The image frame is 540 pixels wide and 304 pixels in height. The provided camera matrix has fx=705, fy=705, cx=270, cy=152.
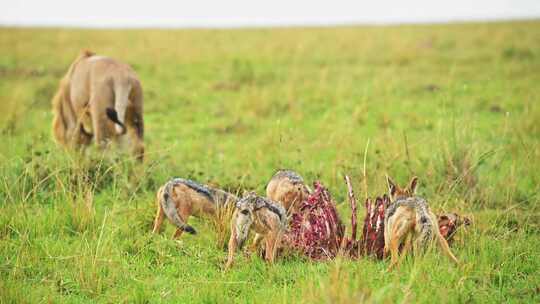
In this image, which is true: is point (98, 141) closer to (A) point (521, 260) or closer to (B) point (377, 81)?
(A) point (521, 260)

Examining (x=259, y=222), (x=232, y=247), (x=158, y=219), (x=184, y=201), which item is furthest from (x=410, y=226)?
(x=158, y=219)

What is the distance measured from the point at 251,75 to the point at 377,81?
A: 9.28ft

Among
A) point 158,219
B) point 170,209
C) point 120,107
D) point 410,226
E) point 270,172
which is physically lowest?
point 270,172

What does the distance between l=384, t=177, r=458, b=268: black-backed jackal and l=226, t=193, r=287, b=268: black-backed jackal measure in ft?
2.47

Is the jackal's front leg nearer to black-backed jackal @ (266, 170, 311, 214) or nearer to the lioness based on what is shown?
black-backed jackal @ (266, 170, 311, 214)

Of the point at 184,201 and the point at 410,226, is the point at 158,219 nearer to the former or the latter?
the point at 184,201

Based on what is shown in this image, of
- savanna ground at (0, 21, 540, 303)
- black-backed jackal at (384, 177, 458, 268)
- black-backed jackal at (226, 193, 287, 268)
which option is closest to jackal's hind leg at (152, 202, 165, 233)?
savanna ground at (0, 21, 540, 303)

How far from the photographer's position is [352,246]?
5133mm

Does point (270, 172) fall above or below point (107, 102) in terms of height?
below

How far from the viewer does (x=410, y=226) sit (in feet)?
15.4

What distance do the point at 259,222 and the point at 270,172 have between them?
329cm

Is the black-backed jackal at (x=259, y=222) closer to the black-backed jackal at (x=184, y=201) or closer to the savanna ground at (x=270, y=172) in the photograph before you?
the savanna ground at (x=270, y=172)

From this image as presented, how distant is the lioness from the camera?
759 cm

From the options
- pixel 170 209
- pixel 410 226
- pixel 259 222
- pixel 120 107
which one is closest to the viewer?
pixel 410 226
